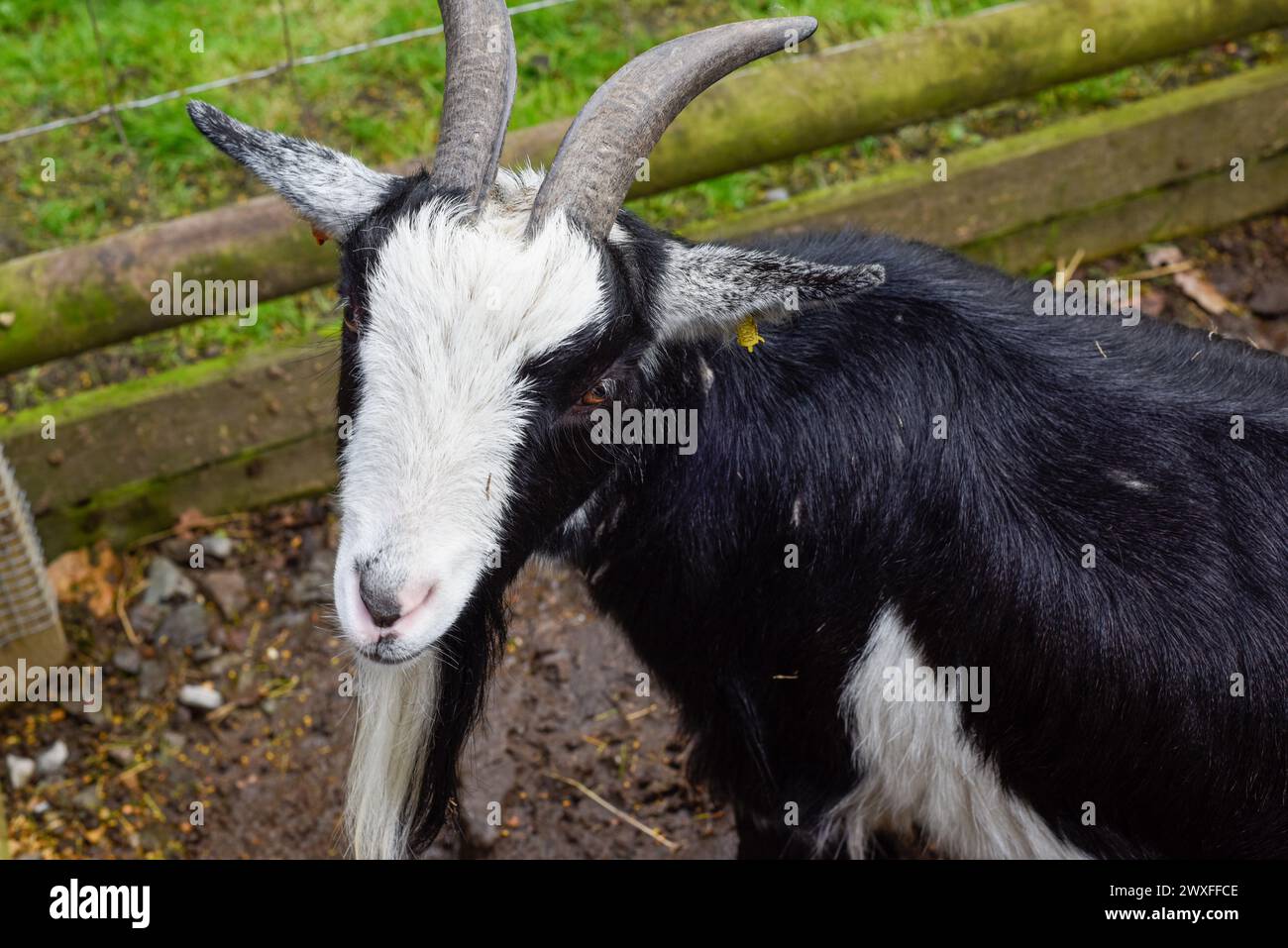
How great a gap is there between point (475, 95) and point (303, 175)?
1.47ft

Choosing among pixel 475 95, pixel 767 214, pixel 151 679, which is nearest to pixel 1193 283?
pixel 767 214

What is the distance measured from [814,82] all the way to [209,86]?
224cm

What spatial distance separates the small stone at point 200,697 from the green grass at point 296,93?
1.38 metres

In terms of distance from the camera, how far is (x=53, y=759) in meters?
4.27

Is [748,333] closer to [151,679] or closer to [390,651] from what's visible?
[390,651]

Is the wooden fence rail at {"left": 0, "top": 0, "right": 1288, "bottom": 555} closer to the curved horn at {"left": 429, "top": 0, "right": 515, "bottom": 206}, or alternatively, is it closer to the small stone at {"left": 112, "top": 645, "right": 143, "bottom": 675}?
the small stone at {"left": 112, "top": 645, "right": 143, "bottom": 675}

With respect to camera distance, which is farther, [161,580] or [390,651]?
[161,580]

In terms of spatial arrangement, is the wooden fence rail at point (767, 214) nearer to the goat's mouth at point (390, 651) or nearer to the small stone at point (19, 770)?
the small stone at point (19, 770)

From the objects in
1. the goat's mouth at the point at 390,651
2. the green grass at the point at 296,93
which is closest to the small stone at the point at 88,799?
the green grass at the point at 296,93

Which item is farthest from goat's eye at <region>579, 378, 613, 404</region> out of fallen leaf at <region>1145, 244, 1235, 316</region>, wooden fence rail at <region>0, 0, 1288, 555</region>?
fallen leaf at <region>1145, 244, 1235, 316</region>

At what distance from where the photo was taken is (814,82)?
4.71m

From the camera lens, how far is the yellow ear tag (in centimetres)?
285
